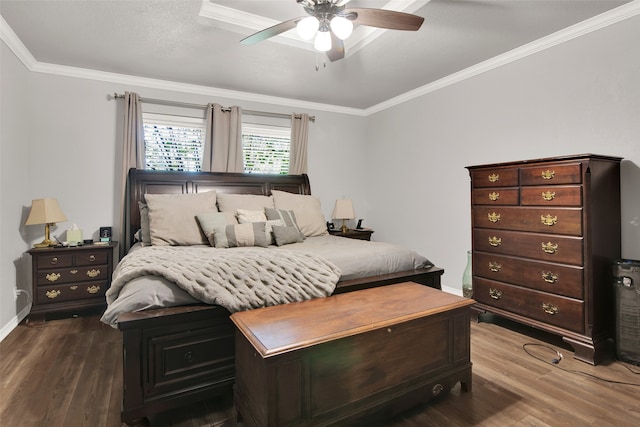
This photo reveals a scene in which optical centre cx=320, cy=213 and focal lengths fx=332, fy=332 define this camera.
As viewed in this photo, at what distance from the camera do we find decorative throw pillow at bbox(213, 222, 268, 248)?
277 centimetres

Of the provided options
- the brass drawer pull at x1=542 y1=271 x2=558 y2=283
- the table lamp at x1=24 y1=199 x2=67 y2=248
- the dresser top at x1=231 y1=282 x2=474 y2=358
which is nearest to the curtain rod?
the table lamp at x1=24 y1=199 x2=67 y2=248

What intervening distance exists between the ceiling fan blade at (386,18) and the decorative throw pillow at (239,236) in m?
1.74

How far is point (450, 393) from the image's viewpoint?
1952mm

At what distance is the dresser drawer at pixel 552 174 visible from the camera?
2318mm

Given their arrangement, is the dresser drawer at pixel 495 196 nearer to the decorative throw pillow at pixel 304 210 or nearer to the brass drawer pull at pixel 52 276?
the decorative throw pillow at pixel 304 210

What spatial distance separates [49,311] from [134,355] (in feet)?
7.18

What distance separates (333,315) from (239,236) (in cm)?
134

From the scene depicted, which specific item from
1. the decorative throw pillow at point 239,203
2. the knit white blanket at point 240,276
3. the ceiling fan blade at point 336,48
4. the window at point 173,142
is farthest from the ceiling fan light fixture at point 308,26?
the window at point 173,142

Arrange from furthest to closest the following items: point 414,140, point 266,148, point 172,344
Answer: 1. point 266,148
2. point 414,140
3. point 172,344

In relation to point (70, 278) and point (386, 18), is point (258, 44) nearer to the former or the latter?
point (386, 18)

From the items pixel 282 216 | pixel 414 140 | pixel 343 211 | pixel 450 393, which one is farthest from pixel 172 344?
pixel 414 140

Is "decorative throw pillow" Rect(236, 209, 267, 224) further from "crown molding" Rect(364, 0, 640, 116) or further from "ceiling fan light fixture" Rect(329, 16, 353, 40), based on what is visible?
"crown molding" Rect(364, 0, 640, 116)

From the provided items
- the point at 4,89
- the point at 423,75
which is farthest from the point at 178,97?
the point at 423,75

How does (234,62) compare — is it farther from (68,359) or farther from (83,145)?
(68,359)
